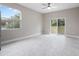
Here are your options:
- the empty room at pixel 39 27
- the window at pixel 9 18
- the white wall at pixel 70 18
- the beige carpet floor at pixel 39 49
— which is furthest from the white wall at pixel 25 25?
the white wall at pixel 70 18

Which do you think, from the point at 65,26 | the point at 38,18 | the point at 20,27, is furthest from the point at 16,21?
the point at 65,26

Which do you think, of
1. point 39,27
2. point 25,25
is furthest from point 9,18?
point 39,27

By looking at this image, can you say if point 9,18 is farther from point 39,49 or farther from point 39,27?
point 39,27

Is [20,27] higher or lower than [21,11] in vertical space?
lower

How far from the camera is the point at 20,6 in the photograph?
300 inches

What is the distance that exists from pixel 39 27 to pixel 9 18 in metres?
5.13

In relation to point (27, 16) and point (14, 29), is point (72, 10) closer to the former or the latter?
point (27, 16)

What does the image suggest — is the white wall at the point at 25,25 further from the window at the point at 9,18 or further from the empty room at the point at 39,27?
the window at the point at 9,18

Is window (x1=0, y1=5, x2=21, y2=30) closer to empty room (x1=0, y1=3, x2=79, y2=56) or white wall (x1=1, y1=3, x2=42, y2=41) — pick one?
empty room (x1=0, y1=3, x2=79, y2=56)

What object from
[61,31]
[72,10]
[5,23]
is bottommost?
[61,31]

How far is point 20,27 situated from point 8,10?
1.68 meters

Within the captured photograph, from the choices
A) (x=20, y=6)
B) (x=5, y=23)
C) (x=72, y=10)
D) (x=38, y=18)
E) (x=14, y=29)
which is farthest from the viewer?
(x=38, y=18)

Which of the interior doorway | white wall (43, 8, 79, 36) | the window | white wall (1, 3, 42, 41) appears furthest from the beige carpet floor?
the interior doorway

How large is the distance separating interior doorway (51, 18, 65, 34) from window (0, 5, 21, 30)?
16.0 feet
